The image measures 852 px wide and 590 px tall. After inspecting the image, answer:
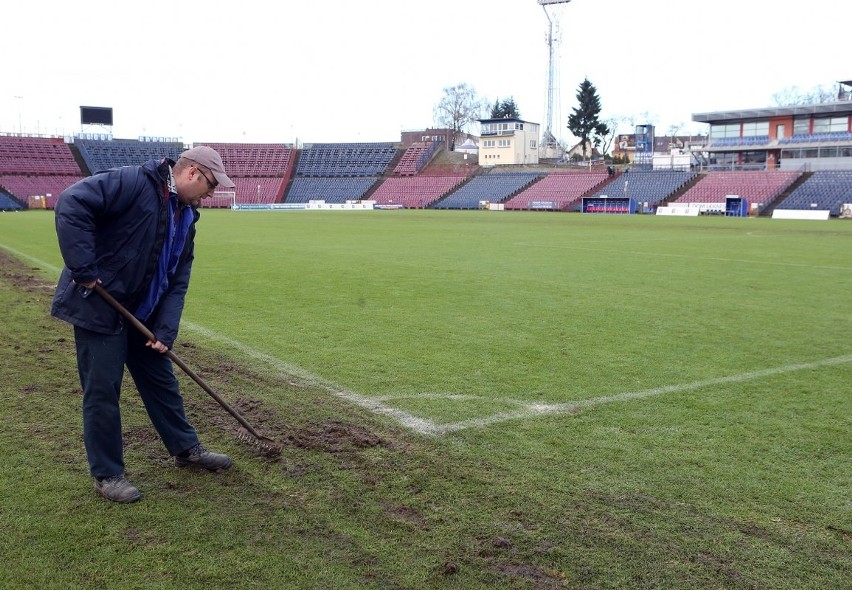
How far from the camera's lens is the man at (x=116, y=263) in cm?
385

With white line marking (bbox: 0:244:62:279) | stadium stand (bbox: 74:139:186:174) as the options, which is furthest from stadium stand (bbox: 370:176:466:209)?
white line marking (bbox: 0:244:62:279)

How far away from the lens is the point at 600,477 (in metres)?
4.34

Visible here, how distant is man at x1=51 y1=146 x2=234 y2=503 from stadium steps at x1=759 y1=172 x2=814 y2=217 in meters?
52.8

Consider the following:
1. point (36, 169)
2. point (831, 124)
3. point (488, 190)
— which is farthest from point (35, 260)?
point (36, 169)

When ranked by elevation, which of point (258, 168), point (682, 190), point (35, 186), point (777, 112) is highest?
point (777, 112)

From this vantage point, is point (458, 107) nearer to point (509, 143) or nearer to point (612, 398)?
point (509, 143)

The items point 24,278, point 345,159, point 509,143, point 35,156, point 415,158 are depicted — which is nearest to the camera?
point 24,278

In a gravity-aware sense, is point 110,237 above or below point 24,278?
above

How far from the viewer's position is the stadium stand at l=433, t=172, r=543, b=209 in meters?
71.5

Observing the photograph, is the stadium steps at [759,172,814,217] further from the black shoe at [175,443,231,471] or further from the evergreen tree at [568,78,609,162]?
the black shoe at [175,443,231,471]

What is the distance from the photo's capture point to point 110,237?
4047 mm

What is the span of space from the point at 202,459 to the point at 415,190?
76.0 metres

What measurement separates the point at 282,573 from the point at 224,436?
204 cm

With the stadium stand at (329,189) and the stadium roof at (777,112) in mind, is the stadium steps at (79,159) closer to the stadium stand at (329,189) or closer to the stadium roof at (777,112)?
the stadium stand at (329,189)
